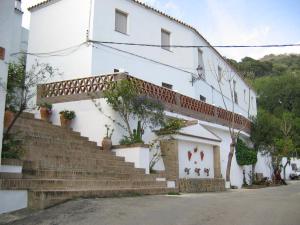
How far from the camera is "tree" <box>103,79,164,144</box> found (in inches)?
571

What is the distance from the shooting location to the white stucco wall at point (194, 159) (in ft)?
53.9

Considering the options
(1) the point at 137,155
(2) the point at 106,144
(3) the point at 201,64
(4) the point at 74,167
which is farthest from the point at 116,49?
(4) the point at 74,167

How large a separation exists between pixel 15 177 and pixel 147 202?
3.12m

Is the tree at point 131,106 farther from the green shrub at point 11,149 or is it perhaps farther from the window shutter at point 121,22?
the window shutter at point 121,22

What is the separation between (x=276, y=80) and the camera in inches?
1986

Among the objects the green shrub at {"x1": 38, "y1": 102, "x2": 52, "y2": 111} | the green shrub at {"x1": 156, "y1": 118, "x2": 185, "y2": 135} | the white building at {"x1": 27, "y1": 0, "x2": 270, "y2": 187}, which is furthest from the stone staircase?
the green shrub at {"x1": 156, "y1": 118, "x2": 185, "y2": 135}

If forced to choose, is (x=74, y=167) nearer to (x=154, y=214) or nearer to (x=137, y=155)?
(x=137, y=155)

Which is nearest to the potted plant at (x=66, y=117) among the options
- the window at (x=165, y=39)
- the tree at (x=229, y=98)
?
the window at (x=165, y=39)

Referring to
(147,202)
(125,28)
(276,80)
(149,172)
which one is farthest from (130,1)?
(276,80)

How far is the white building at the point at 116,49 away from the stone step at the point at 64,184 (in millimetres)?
3512

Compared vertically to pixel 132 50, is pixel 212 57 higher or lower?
higher

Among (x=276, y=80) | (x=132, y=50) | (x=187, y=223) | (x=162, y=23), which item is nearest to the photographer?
(x=187, y=223)

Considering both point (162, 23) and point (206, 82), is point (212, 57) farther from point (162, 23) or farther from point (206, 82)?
point (162, 23)

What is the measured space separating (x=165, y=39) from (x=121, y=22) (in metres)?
3.41
